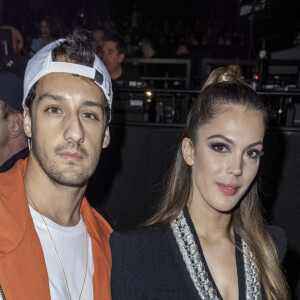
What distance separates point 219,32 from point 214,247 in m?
8.99

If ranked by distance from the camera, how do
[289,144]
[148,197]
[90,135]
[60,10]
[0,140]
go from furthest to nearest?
1. [60,10]
2. [148,197]
3. [289,144]
4. [0,140]
5. [90,135]

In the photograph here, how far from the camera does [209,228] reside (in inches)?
79.4

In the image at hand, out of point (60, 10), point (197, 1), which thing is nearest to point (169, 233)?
point (60, 10)

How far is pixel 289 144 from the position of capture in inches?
152

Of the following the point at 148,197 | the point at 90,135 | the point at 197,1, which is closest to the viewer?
the point at 90,135

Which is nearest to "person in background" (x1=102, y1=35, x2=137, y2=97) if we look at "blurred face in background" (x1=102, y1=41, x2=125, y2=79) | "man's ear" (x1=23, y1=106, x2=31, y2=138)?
"blurred face in background" (x1=102, y1=41, x2=125, y2=79)

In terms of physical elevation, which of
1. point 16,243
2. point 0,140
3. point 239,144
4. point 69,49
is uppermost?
point 69,49

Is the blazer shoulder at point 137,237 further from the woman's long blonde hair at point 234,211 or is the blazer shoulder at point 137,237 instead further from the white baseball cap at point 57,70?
the white baseball cap at point 57,70

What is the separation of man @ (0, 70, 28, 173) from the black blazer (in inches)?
51.9

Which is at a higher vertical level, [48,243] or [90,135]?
[90,135]

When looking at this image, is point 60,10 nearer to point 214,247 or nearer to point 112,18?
point 112,18

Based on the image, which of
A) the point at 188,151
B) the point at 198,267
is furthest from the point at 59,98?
the point at 198,267

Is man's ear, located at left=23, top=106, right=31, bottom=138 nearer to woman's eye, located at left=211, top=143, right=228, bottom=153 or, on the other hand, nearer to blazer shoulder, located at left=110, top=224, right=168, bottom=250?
blazer shoulder, located at left=110, top=224, right=168, bottom=250

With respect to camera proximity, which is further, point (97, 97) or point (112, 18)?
point (112, 18)
